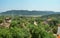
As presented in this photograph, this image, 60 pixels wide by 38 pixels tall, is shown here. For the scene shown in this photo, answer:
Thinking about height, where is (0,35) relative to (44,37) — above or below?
above

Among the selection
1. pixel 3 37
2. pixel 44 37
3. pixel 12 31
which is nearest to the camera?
pixel 3 37

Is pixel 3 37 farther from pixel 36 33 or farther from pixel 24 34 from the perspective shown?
pixel 36 33

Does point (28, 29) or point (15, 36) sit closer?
point (15, 36)

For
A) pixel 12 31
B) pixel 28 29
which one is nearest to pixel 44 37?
pixel 28 29

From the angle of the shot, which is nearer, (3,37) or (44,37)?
(3,37)

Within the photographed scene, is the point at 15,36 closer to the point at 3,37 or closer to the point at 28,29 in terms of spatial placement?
the point at 3,37

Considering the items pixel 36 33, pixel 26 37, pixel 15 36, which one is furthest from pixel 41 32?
pixel 15 36

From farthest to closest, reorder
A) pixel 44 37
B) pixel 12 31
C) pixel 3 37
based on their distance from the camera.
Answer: pixel 44 37 < pixel 12 31 < pixel 3 37
